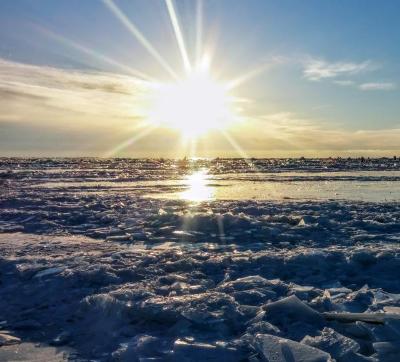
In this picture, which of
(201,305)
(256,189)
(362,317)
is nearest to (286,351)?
(362,317)

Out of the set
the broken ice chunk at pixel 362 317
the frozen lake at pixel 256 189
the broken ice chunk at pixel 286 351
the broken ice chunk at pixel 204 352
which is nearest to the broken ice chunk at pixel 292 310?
the broken ice chunk at pixel 362 317

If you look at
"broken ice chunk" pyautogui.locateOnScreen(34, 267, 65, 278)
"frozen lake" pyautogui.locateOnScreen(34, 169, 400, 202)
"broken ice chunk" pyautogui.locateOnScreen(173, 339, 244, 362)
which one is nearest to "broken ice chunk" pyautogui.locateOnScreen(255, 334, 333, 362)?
"broken ice chunk" pyautogui.locateOnScreen(173, 339, 244, 362)

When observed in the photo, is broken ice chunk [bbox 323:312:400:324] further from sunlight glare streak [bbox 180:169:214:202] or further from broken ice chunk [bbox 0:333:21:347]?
sunlight glare streak [bbox 180:169:214:202]

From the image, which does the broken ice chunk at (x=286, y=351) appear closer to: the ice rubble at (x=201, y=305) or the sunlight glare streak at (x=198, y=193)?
the ice rubble at (x=201, y=305)

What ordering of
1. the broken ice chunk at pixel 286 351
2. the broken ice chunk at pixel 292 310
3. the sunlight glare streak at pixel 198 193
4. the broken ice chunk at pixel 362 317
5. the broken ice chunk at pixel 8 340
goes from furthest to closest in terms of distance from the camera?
the sunlight glare streak at pixel 198 193 → the broken ice chunk at pixel 292 310 → the broken ice chunk at pixel 362 317 → the broken ice chunk at pixel 8 340 → the broken ice chunk at pixel 286 351

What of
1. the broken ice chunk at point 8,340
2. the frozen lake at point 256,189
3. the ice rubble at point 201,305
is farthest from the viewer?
the frozen lake at point 256,189

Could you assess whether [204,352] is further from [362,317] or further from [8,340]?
[8,340]

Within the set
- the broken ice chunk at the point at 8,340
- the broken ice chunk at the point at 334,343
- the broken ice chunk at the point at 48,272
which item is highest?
the broken ice chunk at the point at 334,343

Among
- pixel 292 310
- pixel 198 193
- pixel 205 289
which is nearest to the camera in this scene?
pixel 292 310

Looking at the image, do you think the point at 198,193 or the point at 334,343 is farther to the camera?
the point at 198,193

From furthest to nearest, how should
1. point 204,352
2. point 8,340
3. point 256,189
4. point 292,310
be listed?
point 256,189 < point 292,310 < point 8,340 < point 204,352

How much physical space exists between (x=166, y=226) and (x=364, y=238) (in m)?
4.39

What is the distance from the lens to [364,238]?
916 cm

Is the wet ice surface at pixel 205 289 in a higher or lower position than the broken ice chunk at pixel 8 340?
higher
